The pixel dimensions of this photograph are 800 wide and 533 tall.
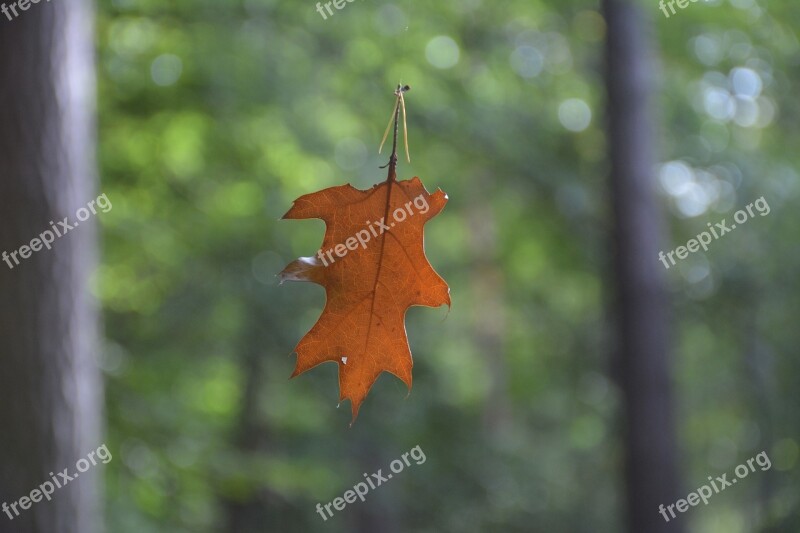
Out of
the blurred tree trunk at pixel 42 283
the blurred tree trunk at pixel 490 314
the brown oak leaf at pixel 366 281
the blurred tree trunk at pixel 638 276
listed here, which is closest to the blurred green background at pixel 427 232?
the blurred tree trunk at pixel 490 314

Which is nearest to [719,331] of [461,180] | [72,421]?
[461,180]

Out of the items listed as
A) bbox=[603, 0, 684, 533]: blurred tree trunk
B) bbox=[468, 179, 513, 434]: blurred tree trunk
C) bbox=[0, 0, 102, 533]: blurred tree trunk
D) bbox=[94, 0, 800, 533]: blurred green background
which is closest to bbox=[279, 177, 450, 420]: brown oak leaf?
bbox=[0, 0, 102, 533]: blurred tree trunk

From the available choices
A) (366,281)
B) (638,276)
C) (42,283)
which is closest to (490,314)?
(638,276)

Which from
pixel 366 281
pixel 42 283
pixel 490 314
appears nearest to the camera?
pixel 366 281

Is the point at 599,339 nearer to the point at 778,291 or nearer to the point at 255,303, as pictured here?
the point at 778,291

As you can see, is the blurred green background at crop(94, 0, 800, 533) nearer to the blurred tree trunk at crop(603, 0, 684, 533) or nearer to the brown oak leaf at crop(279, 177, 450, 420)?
the blurred tree trunk at crop(603, 0, 684, 533)

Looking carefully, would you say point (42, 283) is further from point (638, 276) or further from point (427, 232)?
point (427, 232)

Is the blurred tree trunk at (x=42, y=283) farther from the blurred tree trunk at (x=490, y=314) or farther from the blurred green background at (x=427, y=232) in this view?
the blurred tree trunk at (x=490, y=314)
